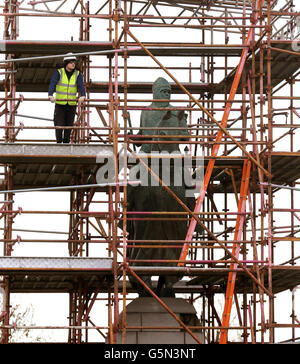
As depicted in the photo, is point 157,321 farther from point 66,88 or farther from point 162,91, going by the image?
point 66,88

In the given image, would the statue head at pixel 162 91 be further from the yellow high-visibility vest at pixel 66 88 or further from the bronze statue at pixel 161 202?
the yellow high-visibility vest at pixel 66 88

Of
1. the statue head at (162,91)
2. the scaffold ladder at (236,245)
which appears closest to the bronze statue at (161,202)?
the statue head at (162,91)

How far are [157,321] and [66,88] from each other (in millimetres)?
5585

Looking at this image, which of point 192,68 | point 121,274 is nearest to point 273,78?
point 192,68

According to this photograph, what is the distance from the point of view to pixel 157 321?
33.6 metres

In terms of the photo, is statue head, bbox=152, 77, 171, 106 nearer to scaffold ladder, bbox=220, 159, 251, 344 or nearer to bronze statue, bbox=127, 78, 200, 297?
bronze statue, bbox=127, 78, 200, 297

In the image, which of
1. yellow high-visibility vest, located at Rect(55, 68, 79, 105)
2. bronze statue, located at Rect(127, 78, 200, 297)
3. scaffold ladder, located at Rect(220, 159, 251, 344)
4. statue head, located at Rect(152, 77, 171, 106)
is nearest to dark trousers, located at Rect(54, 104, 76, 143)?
yellow high-visibility vest, located at Rect(55, 68, 79, 105)

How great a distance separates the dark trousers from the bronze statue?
1.65 meters

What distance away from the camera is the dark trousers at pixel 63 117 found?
35219 mm

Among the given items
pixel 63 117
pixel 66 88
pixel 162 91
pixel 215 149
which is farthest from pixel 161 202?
pixel 66 88

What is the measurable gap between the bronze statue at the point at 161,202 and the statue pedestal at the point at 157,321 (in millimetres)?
605

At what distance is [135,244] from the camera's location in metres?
35.0

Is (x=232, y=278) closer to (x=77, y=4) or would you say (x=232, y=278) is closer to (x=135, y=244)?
(x=135, y=244)

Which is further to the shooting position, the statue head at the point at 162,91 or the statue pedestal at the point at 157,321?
the statue head at the point at 162,91
